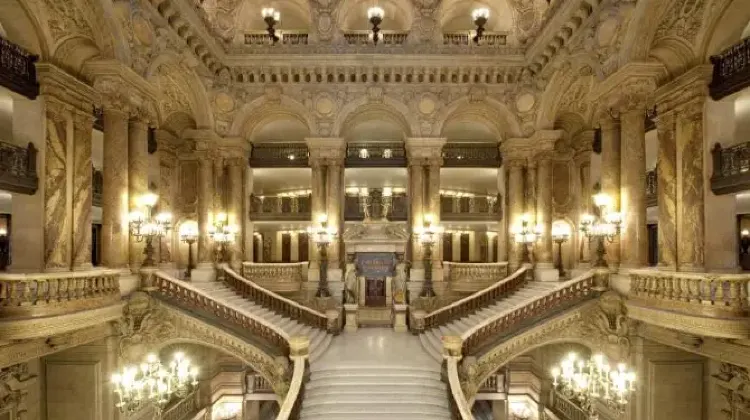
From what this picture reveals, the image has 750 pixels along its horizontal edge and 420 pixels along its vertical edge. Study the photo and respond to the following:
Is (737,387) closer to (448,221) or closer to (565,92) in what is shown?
(565,92)

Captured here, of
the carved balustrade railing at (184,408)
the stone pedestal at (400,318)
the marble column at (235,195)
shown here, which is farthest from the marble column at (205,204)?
the stone pedestal at (400,318)

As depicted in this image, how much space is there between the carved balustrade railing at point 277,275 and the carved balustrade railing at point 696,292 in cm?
1233

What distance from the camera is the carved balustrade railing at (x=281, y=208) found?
20109 millimetres

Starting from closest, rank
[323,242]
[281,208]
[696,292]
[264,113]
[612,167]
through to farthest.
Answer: [696,292] < [612,167] < [323,242] < [264,113] < [281,208]

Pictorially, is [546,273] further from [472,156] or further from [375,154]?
[375,154]

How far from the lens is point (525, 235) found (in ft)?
Result: 59.7

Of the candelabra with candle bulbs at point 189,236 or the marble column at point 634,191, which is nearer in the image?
the marble column at point 634,191

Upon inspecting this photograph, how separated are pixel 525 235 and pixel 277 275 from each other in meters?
10.3

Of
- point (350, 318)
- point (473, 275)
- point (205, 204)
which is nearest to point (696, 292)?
point (473, 275)

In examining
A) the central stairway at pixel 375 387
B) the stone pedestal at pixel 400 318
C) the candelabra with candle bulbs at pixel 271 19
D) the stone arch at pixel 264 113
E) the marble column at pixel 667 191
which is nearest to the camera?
the central stairway at pixel 375 387

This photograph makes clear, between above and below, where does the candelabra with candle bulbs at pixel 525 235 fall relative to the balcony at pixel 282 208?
below

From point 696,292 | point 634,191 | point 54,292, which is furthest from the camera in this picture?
point 634,191

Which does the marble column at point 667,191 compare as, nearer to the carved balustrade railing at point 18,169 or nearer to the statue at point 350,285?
the statue at point 350,285

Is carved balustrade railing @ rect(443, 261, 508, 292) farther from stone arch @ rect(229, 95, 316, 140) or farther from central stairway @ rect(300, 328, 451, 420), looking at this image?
stone arch @ rect(229, 95, 316, 140)
